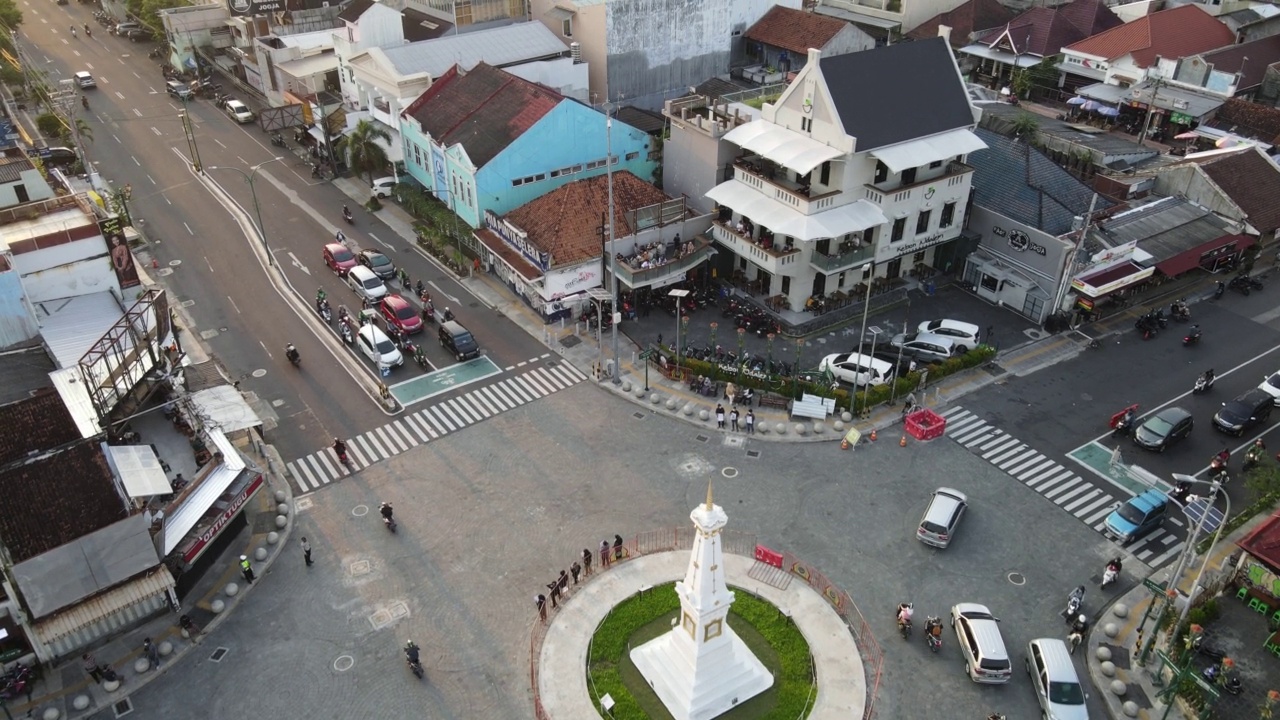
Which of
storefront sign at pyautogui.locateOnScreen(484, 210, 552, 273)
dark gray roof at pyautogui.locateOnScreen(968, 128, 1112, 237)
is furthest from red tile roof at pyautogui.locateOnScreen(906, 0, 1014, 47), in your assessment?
storefront sign at pyautogui.locateOnScreen(484, 210, 552, 273)

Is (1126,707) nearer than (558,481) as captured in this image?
Yes

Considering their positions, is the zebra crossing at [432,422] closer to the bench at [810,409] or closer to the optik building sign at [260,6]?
the bench at [810,409]

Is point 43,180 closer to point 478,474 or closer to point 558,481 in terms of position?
point 478,474

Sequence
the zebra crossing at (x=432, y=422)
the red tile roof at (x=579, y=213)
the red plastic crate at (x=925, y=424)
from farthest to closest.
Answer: the red tile roof at (x=579, y=213) → the red plastic crate at (x=925, y=424) → the zebra crossing at (x=432, y=422)

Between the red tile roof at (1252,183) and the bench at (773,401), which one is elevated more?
the red tile roof at (1252,183)

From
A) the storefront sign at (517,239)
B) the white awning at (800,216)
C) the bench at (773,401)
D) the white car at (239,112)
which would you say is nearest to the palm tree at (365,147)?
the storefront sign at (517,239)

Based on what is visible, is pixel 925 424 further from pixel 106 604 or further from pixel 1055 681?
pixel 106 604

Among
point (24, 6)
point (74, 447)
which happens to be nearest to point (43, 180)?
point (74, 447)
